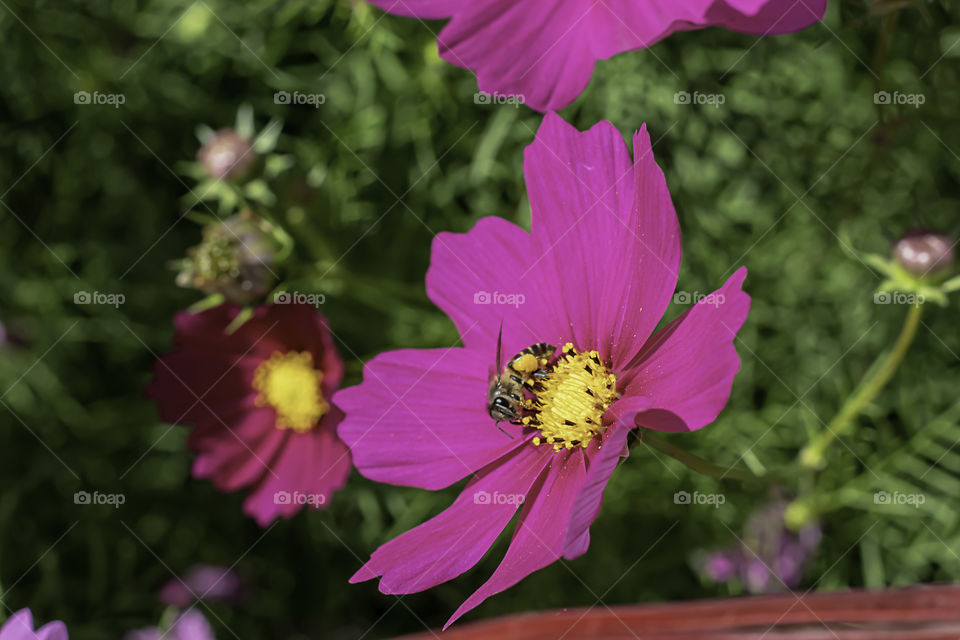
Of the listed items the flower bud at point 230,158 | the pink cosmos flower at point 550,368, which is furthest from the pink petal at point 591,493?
the flower bud at point 230,158

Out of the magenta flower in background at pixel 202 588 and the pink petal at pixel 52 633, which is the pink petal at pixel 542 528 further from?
the magenta flower in background at pixel 202 588

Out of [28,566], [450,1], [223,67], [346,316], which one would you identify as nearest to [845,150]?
[450,1]

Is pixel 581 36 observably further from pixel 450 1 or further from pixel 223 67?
pixel 223 67

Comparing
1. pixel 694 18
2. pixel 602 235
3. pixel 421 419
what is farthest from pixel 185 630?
pixel 694 18

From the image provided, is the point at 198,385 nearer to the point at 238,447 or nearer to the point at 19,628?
the point at 238,447

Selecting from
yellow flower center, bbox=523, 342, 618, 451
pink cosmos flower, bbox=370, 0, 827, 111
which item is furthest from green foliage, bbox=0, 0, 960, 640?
pink cosmos flower, bbox=370, 0, 827, 111

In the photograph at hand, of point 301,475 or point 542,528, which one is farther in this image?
point 301,475

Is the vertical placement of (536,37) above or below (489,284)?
above
